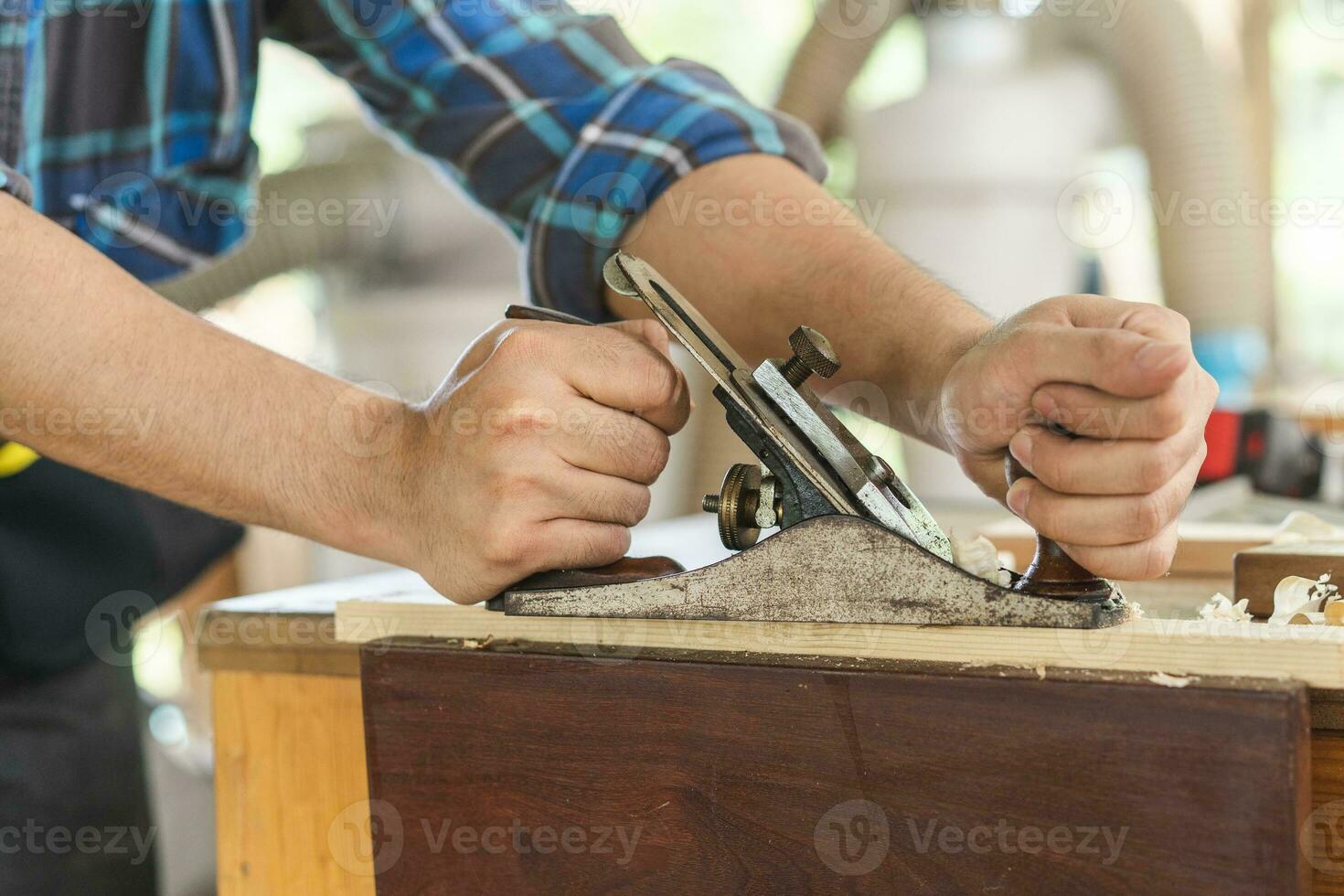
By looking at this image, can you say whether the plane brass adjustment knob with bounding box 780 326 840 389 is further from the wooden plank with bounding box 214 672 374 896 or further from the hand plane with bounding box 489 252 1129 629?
the wooden plank with bounding box 214 672 374 896

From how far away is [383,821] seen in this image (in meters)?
0.76

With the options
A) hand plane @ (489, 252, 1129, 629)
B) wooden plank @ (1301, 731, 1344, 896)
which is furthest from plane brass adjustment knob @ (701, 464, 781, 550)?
wooden plank @ (1301, 731, 1344, 896)

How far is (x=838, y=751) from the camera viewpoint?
0.62m

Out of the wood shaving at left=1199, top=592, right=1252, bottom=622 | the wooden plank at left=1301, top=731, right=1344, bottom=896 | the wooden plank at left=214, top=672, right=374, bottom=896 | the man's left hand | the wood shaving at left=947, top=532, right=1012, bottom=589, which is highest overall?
→ the man's left hand

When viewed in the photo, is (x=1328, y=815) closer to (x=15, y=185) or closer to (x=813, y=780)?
(x=813, y=780)

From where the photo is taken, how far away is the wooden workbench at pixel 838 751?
542mm

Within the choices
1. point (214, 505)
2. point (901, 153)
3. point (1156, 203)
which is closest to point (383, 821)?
point (214, 505)

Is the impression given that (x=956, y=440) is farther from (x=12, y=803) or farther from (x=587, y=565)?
(x=12, y=803)

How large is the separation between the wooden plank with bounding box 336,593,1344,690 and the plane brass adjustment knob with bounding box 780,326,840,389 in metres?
0.17

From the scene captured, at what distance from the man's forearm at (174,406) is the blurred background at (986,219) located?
1333mm

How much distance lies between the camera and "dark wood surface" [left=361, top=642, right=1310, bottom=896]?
0.54 metres

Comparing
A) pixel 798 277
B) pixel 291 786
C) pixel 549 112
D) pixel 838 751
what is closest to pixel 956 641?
pixel 838 751

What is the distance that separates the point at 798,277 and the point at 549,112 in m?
0.32

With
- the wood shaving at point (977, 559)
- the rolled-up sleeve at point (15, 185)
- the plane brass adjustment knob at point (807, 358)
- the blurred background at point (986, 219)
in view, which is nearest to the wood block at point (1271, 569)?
the wood shaving at point (977, 559)
